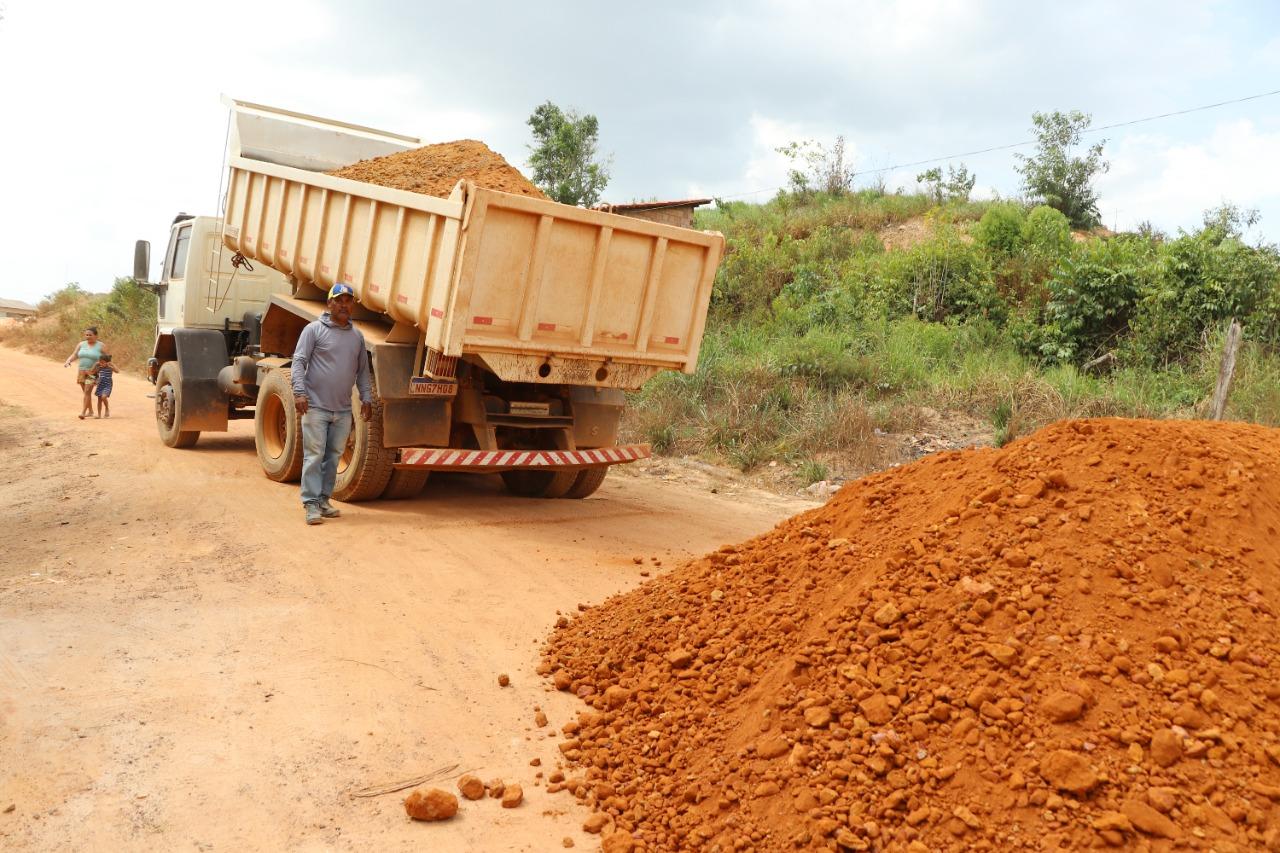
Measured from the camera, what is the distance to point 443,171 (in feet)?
25.5

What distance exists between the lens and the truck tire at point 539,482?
8391 millimetres

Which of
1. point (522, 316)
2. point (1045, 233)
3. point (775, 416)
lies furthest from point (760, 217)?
point (522, 316)

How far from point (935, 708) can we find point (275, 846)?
209cm

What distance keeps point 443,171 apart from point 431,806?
5737 mm

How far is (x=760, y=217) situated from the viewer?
73.5 feet

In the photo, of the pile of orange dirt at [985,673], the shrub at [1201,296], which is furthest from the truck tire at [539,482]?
the shrub at [1201,296]

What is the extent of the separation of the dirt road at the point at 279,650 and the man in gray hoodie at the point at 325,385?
1.04ft

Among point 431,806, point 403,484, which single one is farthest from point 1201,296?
point 431,806

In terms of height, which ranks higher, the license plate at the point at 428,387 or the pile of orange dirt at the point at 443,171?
the pile of orange dirt at the point at 443,171

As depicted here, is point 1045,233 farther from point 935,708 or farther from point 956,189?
point 935,708

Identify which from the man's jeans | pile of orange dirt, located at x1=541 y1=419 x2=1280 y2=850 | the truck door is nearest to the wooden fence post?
pile of orange dirt, located at x1=541 y1=419 x2=1280 y2=850

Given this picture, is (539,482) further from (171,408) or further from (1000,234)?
(1000,234)

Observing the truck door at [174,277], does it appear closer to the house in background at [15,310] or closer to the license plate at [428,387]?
the license plate at [428,387]

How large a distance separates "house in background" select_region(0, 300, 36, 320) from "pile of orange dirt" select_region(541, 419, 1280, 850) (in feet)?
126
